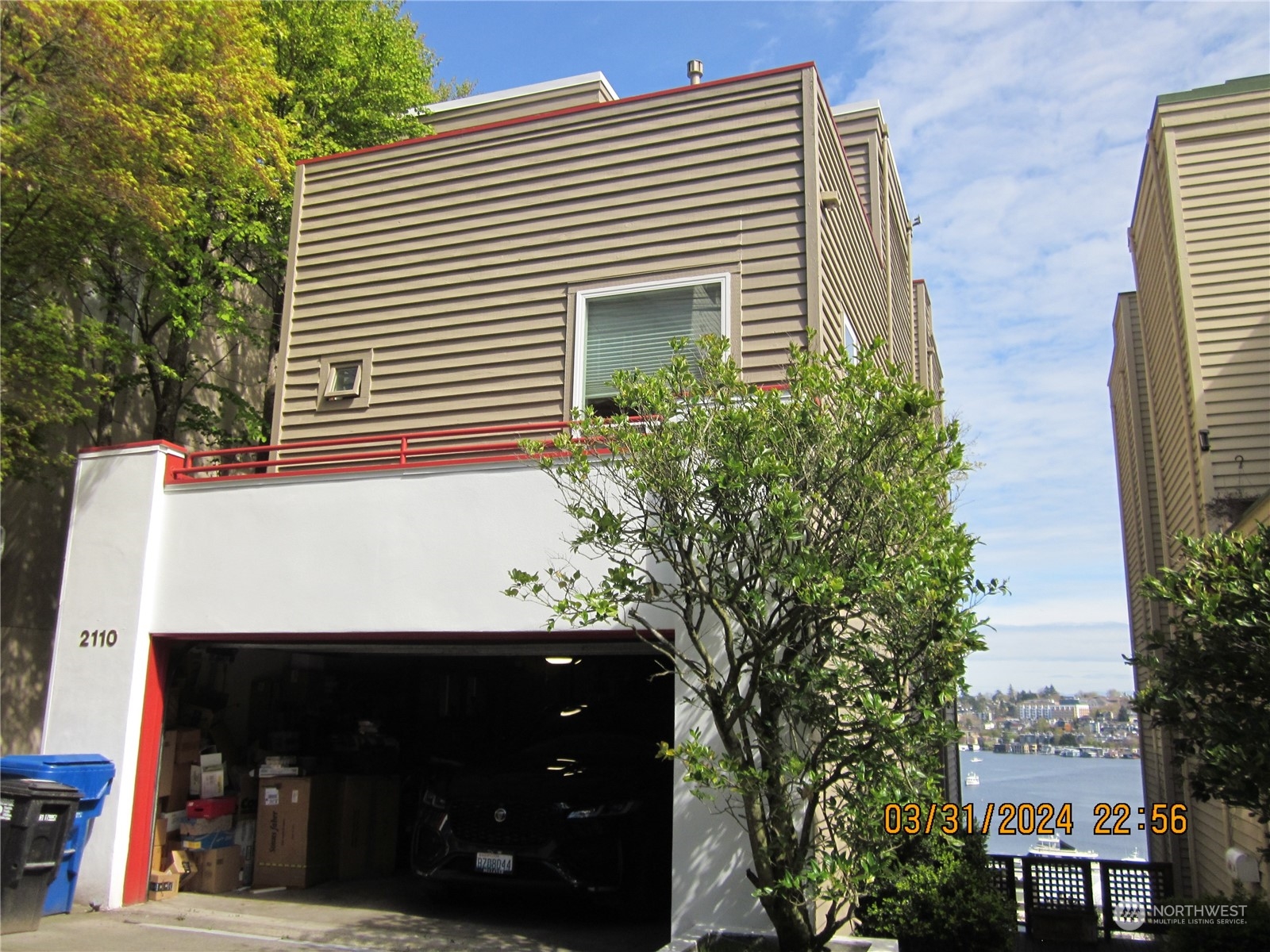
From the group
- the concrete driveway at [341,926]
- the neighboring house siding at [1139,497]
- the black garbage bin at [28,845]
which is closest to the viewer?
the black garbage bin at [28,845]

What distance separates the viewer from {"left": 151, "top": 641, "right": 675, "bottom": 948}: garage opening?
809 cm

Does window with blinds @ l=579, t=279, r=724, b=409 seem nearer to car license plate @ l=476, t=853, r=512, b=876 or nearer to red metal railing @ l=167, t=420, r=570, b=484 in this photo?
red metal railing @ l=167, t=420, r=570, b=484

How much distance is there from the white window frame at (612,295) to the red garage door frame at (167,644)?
2229 mm

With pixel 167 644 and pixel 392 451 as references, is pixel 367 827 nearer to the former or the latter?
pixel 167 644

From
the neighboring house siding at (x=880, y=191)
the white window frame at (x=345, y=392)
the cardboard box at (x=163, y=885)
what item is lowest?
the cardboard box at (x=163, y=885)

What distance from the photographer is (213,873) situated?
9.03 metres

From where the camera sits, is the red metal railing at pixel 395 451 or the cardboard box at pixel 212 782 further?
the cardboard box at pixel 212 782

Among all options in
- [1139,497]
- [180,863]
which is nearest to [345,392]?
[180,863]

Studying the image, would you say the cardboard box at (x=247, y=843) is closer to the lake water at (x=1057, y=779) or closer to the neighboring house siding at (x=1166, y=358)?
the lake water at (x=1057, y=779)

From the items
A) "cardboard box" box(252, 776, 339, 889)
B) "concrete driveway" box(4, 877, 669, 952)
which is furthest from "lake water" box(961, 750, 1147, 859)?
"cardboard box" box(252, 776, 339, 889)

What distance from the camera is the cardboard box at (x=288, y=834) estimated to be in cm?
943

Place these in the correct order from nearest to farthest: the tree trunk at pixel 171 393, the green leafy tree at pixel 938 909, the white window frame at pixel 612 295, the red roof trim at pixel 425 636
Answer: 1. the green leafy tree at pixel 938 909
2. the red roof trim at pixel 425 636
3. the white window frame at pixel 612 295
4. the tree trunk at pixel 171 393

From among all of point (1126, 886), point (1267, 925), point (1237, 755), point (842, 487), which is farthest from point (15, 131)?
point (1126, 886)
